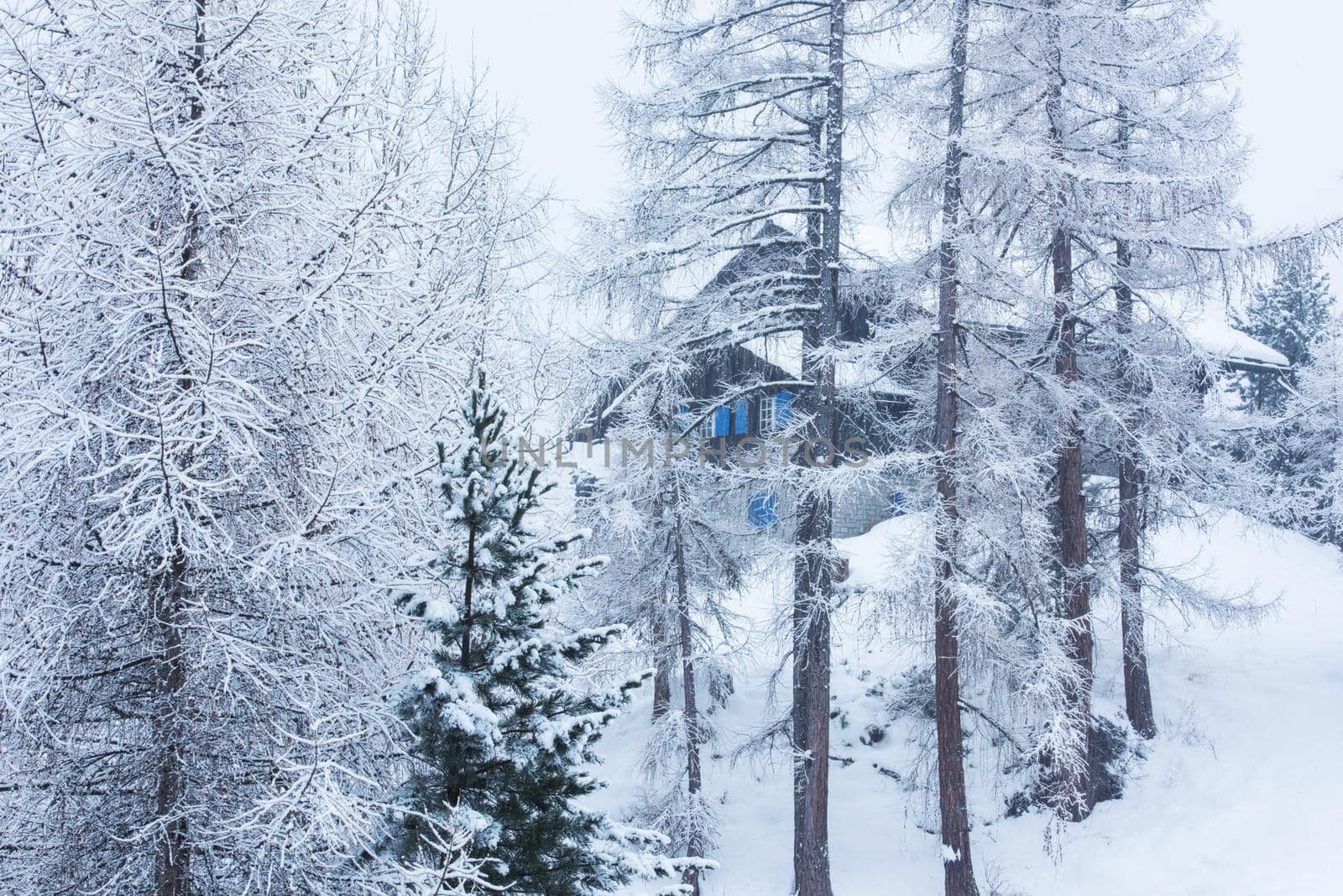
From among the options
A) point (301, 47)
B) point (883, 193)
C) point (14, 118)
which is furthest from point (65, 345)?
point (883, 193)

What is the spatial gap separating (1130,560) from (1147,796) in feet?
11.0

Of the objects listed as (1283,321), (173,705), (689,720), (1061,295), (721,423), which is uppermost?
(1283,321)

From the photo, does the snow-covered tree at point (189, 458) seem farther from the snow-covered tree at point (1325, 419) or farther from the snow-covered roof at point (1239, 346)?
the snow-covered roof at point (1239, 346)

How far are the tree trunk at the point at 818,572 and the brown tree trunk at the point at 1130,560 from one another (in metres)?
4.39

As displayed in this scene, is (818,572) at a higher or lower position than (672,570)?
higher

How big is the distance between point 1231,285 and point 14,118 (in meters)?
12.7

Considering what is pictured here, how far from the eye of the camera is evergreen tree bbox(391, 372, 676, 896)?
185 inches

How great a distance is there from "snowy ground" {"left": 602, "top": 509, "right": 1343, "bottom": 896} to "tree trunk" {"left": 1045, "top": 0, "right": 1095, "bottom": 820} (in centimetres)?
72

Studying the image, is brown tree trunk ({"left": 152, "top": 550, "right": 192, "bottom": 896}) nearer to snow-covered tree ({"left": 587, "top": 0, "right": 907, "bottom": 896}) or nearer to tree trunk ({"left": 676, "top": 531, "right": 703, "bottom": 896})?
snow-covered tree ({"left": 587, "top": 0, "right": 907, "bottom": 896})

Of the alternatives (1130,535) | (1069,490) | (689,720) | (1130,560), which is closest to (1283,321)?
(1130,535)

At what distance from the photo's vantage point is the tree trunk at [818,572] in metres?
10.9

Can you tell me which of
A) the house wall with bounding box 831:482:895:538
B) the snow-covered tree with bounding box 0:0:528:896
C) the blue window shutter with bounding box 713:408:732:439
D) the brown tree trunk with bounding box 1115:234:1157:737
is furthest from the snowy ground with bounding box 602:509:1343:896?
the blue window shutter with bounding box 713:408:732:439

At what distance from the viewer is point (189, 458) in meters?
4.79

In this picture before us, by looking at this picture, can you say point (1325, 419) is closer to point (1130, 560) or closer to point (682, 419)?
point (1130, 560)
